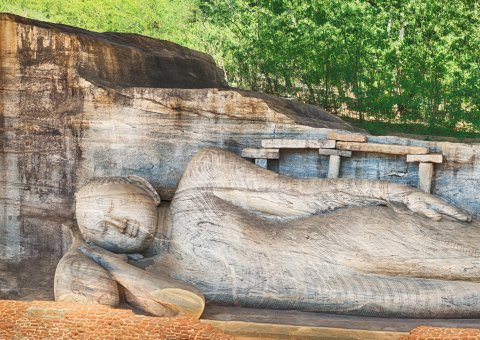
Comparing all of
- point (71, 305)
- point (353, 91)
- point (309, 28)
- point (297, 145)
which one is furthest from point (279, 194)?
point (309, 28)

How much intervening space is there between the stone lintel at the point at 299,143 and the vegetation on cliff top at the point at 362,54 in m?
1.95

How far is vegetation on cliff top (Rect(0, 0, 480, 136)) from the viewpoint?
28.8ft

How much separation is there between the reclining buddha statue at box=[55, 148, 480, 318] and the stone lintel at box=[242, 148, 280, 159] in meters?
0.31

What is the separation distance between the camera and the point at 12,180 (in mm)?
6613

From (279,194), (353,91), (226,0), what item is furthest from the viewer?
(226,0)

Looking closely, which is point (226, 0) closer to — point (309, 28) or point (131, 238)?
A: point (309, 28)

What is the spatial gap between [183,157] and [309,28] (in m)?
5.65

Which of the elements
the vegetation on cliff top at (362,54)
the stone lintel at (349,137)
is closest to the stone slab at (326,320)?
the stone lintel at (349,137)

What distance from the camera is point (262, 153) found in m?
6.28

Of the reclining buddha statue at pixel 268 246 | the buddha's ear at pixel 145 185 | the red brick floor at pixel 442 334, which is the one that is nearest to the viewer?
the red brick floor at pixel 442 334

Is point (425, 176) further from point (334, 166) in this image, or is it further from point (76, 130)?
Answer: point (76, 130)

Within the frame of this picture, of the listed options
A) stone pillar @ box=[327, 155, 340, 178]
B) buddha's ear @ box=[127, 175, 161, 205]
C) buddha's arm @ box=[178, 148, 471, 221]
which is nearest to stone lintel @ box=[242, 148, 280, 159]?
buddha's arm @ box=[178, 148, 471, 221]

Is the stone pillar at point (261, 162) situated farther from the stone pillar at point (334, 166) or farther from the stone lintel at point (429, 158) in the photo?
the stone lintel at point (429, 158)

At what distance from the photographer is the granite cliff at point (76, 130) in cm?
639
